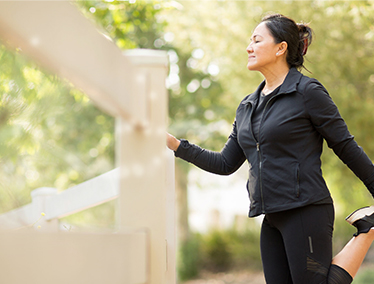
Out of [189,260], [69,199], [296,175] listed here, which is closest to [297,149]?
[296,175]

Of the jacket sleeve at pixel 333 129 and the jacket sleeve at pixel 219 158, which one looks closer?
the jacket sleeve at pixel 333 129

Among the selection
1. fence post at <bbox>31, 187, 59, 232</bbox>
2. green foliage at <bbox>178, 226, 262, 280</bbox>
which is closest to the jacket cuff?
fence post at <bbox>31, 187, 59, 232</bbox>

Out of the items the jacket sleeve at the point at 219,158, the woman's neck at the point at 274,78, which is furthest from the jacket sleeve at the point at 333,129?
A: the jacket sleeve at the point at 219,158

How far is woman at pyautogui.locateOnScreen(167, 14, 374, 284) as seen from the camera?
1508 mm

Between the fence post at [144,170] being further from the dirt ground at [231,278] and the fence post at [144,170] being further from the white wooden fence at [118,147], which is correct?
the dirt ground at [231,278]

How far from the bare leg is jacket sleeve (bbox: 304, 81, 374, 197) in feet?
0.60

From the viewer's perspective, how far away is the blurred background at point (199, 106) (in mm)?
3443

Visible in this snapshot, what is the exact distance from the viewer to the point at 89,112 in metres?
8.45

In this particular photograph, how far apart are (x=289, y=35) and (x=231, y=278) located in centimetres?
705

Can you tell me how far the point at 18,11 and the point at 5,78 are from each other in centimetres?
236

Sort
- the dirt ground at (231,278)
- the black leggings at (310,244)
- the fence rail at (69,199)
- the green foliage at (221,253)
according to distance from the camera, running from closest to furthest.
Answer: the black leggings at (310,244) → the fence rail at (69,199) → the dirt ground at (231,278) → the green foliage at (221,253)

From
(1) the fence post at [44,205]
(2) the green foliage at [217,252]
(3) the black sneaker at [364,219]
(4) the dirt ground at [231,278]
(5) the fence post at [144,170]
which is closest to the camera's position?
(5) the fence post at [144,170]

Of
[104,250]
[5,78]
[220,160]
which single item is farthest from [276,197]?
[5,78]

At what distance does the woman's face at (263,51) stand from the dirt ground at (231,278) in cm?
664
